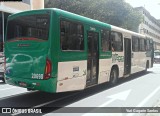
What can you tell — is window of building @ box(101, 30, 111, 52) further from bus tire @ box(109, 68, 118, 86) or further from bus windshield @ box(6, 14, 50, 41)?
bus windshield @ box(6, 14, 50, 41)

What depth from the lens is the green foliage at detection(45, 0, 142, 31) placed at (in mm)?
40178

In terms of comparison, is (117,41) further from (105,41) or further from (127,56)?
(127,56)

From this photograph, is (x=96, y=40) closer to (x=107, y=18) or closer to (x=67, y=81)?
(x=67, y=81)

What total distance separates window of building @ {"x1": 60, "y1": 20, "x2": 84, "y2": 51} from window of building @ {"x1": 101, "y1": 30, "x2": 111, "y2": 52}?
200 cm

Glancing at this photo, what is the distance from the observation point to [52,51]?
25.1 feet

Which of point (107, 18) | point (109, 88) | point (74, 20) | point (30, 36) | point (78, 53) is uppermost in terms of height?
point (107, 18)

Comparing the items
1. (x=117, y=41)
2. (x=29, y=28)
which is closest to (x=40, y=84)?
(x=29, y=28)

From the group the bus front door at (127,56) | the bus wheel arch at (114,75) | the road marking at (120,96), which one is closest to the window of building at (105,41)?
the bus wheel arch at (114,75)

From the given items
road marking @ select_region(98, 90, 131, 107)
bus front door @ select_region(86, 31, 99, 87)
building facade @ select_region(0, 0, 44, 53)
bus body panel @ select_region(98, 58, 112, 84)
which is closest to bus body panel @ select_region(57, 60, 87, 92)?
bus front door @ select_region(86, 31, 99, 87)

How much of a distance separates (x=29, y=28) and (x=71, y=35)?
4.48ft

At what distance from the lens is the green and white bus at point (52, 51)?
773cm

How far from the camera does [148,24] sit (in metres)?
94.8

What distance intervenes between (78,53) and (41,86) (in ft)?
6.21

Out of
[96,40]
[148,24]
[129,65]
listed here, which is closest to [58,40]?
[96,40]
